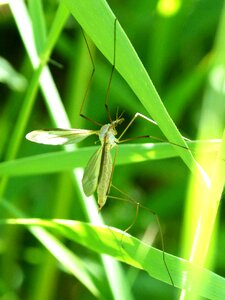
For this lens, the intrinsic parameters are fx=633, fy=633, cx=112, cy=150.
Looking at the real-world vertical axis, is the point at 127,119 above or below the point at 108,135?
above

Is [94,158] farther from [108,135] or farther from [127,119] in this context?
[127,119]

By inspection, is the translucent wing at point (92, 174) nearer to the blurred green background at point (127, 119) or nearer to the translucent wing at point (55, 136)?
the translucent wing at point (55, 136)

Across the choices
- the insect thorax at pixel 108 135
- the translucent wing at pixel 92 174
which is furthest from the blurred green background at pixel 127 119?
the translucent wing at pixel 92 174

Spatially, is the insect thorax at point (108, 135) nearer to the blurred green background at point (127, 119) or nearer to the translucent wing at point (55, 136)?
the translucent wing at point (55, 136)

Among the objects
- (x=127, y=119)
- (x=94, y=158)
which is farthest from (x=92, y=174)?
(x=127, y=119)

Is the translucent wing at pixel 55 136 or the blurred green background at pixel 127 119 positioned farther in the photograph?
the blurred green background at pixel 127 119

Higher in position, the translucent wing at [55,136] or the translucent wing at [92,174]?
the translucent wing at [55,136]

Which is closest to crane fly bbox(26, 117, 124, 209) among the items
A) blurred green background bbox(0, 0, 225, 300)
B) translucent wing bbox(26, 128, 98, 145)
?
translucent wing bbox(26, 128, 98, 145)

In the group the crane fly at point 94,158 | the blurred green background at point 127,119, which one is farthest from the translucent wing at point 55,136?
the blurred green background at point 127,119
